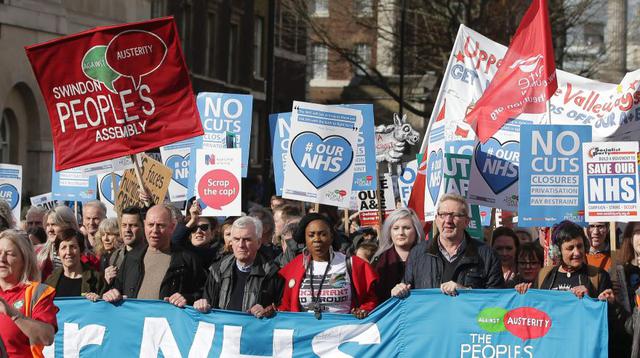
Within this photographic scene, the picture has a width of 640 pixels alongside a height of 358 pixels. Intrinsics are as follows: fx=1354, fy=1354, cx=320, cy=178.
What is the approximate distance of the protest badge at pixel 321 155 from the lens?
40.6 ft

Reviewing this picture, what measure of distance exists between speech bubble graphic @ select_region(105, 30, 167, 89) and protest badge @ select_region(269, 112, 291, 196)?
2.97 m

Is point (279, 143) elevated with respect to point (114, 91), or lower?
lower

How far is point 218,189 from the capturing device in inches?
515

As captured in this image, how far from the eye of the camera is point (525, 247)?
411 inches

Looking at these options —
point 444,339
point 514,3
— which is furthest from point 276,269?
point 514,3

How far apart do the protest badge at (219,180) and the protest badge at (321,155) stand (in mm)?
726

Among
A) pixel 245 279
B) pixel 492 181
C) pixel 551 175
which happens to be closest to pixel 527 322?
pixel 245 279

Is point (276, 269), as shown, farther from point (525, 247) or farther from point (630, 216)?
point (630, 216)

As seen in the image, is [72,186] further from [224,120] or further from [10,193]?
[224,120]

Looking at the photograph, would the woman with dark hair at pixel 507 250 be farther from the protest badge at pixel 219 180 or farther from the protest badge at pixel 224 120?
the protest badge at pixel 224 120

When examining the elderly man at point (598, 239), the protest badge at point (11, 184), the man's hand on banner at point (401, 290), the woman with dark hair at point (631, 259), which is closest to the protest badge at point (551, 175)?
the elderly man at point (598, 239)

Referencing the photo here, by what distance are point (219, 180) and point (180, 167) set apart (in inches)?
71.3

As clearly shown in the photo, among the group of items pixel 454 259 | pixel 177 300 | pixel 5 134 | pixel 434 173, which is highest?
pixel 5 134

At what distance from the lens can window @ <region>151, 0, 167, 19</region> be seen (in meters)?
36.2
